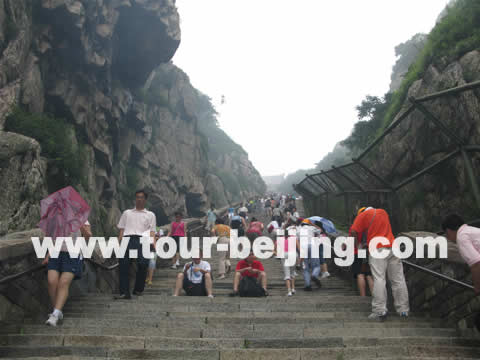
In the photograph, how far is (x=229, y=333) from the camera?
154 inches

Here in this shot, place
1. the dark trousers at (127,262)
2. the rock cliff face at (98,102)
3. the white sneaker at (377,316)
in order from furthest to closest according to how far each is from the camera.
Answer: the rock cliff face at (98,102) → the dark trousers at (127,262) → the white sneaker at (377,316)

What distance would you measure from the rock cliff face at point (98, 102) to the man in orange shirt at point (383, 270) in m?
9.86

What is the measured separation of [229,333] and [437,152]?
8868mm

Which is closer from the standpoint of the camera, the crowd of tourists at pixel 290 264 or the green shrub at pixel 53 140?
the crowd of tourists at pixel 290 264

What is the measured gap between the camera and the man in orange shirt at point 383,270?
459cm

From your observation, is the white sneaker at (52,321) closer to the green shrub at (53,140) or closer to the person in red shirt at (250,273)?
the person in red shirt at (250,273)

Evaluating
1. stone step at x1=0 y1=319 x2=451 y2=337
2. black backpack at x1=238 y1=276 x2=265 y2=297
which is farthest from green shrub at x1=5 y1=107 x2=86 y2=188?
stone step at x1=0 y1=319 x2=451 y2=337

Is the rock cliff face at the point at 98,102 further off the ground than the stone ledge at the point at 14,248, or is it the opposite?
the rock cliff face at the point at 98,102

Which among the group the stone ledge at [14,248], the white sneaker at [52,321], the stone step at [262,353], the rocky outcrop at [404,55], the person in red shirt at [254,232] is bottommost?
the stone step at [262,353]

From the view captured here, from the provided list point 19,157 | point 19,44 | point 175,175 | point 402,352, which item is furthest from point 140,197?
point 175,175

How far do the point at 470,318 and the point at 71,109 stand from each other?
19.5 meters

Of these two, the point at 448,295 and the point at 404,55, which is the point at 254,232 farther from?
the point at 404,55

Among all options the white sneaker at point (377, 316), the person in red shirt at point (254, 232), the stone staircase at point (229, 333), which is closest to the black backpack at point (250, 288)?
the stone staircase at point (229, 333)

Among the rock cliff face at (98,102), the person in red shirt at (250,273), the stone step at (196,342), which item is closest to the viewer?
the stone step at (196,342)
